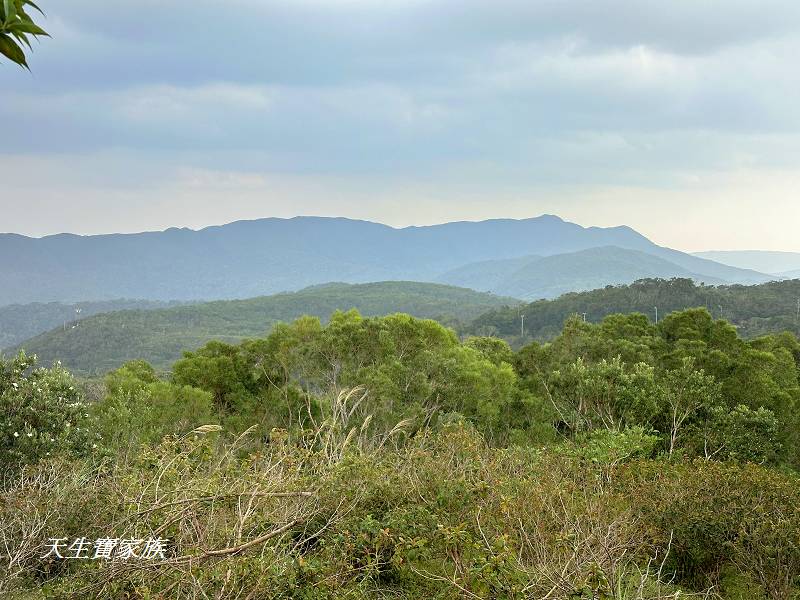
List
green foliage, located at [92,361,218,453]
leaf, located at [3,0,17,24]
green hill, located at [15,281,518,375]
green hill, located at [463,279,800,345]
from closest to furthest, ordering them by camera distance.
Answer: leaf, located at [3,0,17,24]
green foliage, located at [92,361,218,453]
green hill, located at [463,279,800,345]
green hill, located at [15,281,518,375]

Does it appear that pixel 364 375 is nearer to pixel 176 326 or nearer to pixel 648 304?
pixel 648 304

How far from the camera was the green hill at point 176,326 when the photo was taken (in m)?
136

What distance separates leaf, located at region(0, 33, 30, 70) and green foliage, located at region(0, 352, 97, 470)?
34.9ft

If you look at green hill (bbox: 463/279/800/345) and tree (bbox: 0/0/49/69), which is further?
green hill (bbox: 463/279/800/345)

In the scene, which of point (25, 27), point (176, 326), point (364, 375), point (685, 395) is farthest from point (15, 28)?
point (176, 326)

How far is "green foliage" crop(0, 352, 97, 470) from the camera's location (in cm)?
1129

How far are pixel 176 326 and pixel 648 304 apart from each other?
375 ft

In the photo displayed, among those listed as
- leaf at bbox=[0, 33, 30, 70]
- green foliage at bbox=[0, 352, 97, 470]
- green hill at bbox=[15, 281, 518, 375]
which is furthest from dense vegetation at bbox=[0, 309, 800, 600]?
green hill at bbox=[15, 281, 518, 375]

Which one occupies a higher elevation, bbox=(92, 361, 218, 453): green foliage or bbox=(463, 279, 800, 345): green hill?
bbox=(92, 361, 218, 453): green foliage

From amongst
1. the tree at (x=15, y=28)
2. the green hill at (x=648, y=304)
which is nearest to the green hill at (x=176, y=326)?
the green hill at (x=648, y=304)

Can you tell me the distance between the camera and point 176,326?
16875 cm

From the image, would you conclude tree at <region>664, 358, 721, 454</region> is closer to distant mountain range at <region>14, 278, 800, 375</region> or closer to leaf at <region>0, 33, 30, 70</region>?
leaf at <region>0, 33, 30, 70</region>

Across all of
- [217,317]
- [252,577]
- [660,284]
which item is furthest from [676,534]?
[217,317]

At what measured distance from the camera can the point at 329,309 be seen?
192750 millimetres
